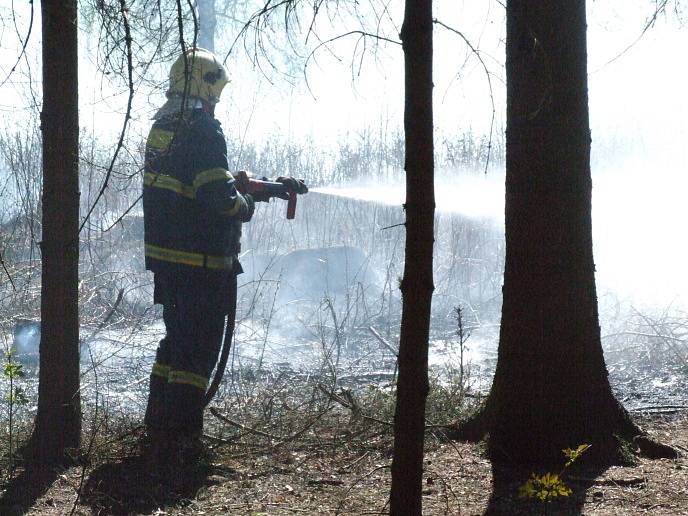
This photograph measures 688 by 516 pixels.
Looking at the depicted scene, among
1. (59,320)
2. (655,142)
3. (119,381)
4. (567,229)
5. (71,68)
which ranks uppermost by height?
(655,142)

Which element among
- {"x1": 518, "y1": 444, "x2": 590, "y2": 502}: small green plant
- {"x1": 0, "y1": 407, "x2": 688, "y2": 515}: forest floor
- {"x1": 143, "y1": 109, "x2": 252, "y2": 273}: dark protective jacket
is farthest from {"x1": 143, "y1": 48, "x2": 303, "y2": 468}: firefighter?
{"x1": 518, "y1": 444, "x2": 590, "y2": 502}: small green plant

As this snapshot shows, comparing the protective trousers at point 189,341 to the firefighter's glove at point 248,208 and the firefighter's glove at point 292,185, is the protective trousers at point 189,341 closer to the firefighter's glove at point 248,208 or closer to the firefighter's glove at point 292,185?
the firefighter's glove at point 248,208

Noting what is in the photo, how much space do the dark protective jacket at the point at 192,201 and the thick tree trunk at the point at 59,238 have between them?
0.47 m

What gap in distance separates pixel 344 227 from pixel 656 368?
5.18m

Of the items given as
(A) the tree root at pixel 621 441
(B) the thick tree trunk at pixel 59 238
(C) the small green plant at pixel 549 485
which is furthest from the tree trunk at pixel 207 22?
(C) the small green plant at pixel 549 485

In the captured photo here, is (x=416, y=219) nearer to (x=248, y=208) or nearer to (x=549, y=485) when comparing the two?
(x=549, y=485)

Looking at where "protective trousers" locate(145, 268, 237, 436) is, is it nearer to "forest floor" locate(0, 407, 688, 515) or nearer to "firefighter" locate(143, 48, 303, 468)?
"firefighter" locate(143, 48, 303, 468)

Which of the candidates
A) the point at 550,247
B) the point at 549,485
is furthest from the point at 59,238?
the point at 549,485

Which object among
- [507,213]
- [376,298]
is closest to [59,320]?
[507,213]

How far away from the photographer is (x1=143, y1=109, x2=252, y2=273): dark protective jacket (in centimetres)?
413

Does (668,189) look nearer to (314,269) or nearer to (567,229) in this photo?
(314,269)

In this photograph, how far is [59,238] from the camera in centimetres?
375

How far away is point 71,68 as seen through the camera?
3.74 meters

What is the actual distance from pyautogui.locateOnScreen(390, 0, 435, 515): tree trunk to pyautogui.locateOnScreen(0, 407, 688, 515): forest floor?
98cm
